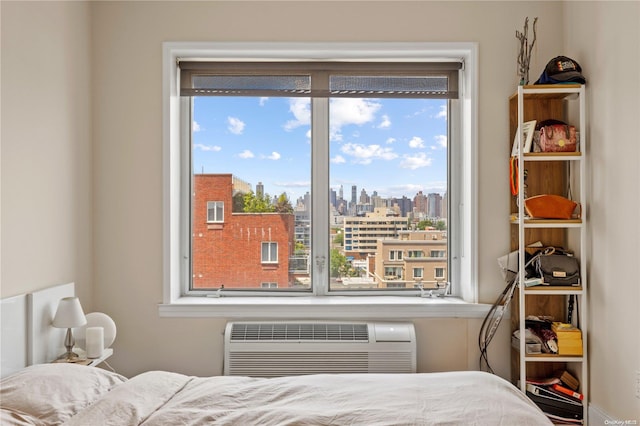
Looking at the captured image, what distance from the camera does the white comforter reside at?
1.84 m

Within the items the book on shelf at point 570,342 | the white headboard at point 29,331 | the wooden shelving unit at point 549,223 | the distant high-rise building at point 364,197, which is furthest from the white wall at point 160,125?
the distant high-rise building at point 364,197

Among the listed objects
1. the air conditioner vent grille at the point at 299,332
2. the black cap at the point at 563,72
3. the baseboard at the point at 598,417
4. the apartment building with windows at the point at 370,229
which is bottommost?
the baseboard at the point at 598,417

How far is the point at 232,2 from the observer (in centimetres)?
329

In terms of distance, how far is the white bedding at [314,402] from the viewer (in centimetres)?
184

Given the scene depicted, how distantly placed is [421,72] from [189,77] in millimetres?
1439

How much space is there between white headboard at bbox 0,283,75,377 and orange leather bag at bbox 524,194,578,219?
99.3 inches

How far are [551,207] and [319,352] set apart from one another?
1507 mm

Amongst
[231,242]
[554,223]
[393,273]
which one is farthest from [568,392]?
[231,242]

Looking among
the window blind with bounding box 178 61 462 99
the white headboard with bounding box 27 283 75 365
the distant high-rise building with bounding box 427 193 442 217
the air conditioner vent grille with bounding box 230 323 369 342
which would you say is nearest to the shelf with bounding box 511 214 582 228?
the distant high-rise building with bounding box 427 193 442 217

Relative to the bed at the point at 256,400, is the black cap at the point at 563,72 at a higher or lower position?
higher

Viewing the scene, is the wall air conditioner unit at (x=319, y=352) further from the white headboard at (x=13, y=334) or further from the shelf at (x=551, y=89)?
the shelf at (x=551, y=89)

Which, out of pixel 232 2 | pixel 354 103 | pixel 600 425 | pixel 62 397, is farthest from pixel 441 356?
pixel 232 2

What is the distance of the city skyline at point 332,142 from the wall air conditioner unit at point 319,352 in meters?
0.91

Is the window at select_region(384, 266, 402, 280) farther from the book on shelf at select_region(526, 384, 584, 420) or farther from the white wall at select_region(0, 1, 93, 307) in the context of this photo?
the white wall at select_region(0, 1, 93, 307)
